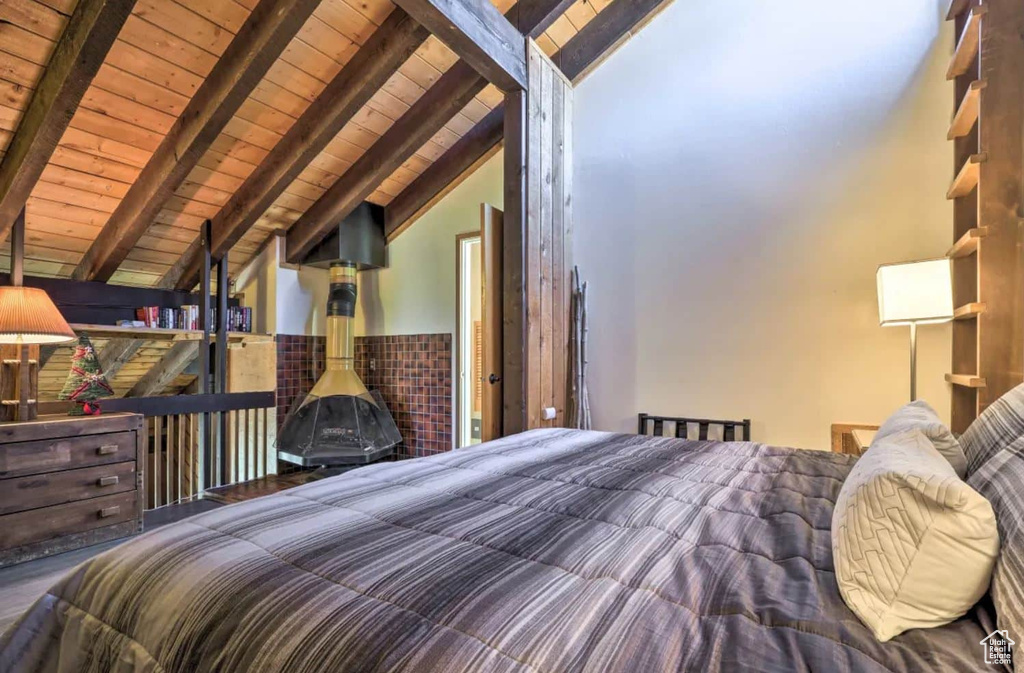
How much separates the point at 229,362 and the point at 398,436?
4.99 ft

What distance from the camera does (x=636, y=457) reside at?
1.62 metres

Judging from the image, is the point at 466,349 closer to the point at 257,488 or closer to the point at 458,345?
the point at 458,345

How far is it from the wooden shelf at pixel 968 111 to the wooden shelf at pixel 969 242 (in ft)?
1.44

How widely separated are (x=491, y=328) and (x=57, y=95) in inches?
91.7

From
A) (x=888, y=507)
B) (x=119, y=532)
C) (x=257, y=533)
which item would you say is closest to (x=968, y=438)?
(x=888, y=507)

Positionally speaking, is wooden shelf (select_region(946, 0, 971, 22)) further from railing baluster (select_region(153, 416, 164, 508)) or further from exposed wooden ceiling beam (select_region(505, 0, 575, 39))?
railing baluster (select_region(153, 416, 164, 508))

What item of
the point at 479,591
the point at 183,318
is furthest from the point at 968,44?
the point at 183,318

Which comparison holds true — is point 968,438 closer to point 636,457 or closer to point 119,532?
point 636,457

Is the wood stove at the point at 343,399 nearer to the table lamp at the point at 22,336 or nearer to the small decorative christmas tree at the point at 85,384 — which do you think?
the small decorative christmas tree at the point at 85,384

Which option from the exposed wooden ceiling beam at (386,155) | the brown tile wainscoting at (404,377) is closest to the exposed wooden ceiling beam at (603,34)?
the exposed wooden ceiling beam at (386,155)

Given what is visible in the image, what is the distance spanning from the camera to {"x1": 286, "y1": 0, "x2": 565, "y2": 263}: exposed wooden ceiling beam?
119 inches

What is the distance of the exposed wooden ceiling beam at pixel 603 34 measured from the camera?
320 cm

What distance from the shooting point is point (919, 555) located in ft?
2.11

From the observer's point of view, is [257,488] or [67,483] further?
[257,488]
